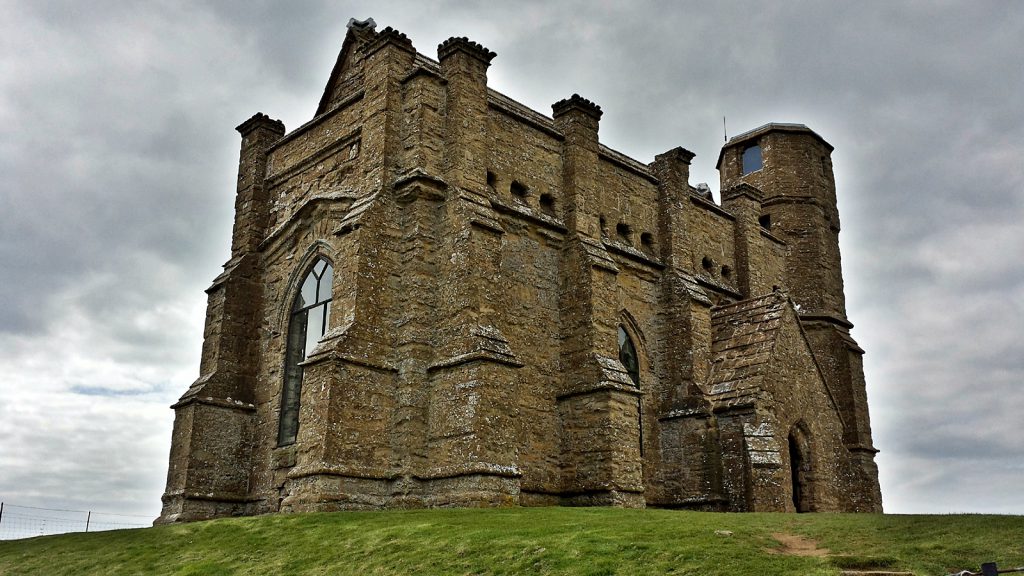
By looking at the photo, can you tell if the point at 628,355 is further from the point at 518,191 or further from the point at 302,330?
the point at 302,330

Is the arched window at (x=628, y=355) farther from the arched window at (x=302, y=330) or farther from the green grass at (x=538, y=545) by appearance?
the arched window at (x=302, y=330)

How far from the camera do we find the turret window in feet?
99.7

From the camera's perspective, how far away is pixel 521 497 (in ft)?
56.0

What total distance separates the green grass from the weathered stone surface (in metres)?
1.66

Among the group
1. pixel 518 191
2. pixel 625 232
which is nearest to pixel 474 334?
pixel 518 191

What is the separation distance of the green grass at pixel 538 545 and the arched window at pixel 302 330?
3.58m

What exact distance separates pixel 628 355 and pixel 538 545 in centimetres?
1086

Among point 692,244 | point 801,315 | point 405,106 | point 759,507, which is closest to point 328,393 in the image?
point 405,106

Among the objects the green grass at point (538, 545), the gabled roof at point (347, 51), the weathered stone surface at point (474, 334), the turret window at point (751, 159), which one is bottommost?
the green grass at point (538, 545)

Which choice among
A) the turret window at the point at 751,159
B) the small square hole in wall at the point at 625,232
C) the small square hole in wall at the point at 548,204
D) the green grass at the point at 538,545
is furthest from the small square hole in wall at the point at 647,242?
the green grass at the point at 538,545

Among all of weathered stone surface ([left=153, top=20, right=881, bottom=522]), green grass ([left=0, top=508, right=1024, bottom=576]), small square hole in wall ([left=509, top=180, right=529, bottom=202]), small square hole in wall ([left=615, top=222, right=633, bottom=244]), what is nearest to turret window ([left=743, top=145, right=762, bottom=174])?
weathered stone surface ([left=153, top=20, right=881, bottom=522])

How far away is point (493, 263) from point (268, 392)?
21.5 feet

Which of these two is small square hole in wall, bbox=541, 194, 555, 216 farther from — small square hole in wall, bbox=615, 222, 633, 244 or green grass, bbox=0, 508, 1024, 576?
green grass, bbox=0, 508, 1024, 576

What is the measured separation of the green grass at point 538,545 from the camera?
9219 millimetres
